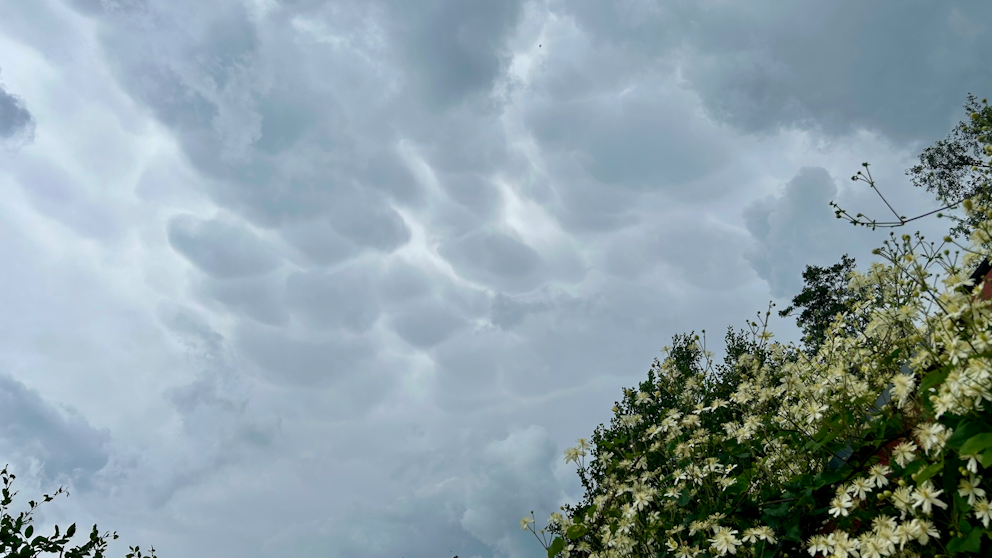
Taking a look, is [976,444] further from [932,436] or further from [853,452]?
[853,452]

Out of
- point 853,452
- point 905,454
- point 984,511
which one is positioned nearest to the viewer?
point 984,511

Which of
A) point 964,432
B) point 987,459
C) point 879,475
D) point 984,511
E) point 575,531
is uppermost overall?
point 575,531

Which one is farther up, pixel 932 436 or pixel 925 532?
pixel 932 436

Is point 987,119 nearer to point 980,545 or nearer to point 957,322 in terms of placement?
point 957,322

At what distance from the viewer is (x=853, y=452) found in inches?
207

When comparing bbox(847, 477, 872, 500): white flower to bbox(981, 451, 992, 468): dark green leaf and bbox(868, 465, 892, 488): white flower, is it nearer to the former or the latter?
bbox(868, 465, 892, 488): white flower

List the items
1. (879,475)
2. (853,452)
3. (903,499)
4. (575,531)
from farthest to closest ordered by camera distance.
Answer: (575,531)
(853,452)
(879,475)
(903,499)

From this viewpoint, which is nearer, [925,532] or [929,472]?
[929,472]

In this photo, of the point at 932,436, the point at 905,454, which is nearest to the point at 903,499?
the point at 905,454

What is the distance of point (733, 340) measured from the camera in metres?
24.2

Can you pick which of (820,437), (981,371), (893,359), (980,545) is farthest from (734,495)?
(981,371)

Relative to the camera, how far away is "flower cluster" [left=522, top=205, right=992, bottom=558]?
3875 millimetres

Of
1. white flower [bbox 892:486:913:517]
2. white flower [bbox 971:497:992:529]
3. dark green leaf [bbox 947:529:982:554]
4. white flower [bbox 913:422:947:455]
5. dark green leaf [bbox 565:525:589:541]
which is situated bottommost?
dark green leaf [bbox 947:529:982:554]

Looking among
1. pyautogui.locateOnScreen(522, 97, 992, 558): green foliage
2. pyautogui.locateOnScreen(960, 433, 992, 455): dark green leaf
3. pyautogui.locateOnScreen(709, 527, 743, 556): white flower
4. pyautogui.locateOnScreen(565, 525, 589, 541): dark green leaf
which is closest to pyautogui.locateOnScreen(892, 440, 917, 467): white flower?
pyautogui.locateOnScreen(522, 97, 992, 558): green foliage
